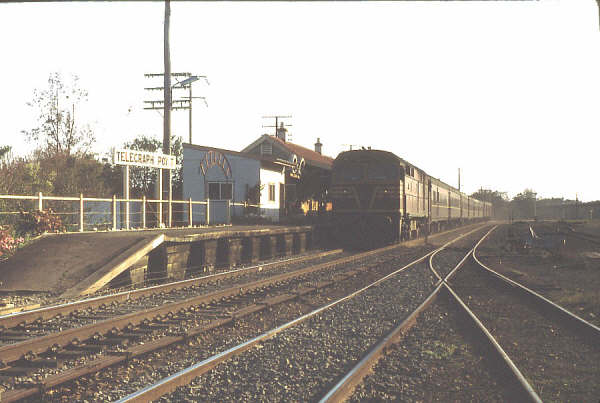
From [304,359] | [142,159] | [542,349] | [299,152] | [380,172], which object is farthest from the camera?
[299,152]

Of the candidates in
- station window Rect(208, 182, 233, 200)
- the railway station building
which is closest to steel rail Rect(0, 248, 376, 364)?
the railway station building

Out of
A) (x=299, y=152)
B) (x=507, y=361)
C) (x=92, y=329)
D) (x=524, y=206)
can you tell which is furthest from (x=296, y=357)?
(x=524, y=206)

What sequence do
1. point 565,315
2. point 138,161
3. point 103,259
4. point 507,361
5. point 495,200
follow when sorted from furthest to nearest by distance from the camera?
1. point 495,200
2. point 138,161
3. point 103,259
4. point 565,315
5. point 507,361

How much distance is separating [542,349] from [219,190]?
70.5 ft

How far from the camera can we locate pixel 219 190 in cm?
2611

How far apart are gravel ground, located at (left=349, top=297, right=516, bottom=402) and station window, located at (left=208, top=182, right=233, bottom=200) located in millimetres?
20101

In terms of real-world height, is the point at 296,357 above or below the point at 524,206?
below

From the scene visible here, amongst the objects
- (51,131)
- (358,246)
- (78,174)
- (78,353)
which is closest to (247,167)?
(358,246)

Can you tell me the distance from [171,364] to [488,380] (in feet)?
9.97

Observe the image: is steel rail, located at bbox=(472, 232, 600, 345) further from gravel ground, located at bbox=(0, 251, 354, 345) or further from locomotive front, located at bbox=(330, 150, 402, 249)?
Answer: locomotive front, located at bbox=(330, 150, 402, 249)

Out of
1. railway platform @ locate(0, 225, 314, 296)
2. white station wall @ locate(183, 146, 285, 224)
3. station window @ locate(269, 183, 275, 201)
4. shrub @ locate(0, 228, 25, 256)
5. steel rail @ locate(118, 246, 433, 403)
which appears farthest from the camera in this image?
station window @ locate(269, 183, 275, 201)

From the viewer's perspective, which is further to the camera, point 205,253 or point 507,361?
point 205,253

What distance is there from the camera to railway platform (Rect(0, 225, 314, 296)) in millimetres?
9172

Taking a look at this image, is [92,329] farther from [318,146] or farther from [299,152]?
[318,146]
